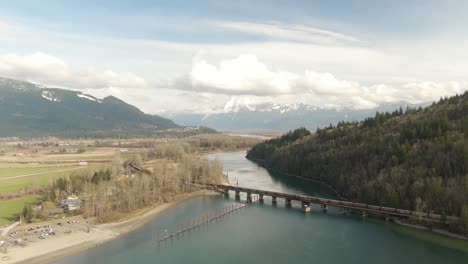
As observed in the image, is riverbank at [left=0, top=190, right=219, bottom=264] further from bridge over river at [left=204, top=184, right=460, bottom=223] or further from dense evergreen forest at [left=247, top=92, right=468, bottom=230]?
dense evergreen forest at [left=247, top=92, right=468, bottom=230]

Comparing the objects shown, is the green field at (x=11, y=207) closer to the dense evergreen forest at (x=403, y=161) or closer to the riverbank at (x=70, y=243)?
the riverbank at (x=70, y=243)

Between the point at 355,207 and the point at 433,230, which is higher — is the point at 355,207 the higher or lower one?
the higher one

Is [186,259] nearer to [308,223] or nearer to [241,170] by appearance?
[308,223]

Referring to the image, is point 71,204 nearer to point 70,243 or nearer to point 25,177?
point 70,243

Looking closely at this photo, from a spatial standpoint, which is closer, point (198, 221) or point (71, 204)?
point (198, 221)

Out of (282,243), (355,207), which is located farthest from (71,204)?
(355,207)

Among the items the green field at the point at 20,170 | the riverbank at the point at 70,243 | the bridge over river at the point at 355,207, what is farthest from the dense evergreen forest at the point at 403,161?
the green field at the point at 20,170
